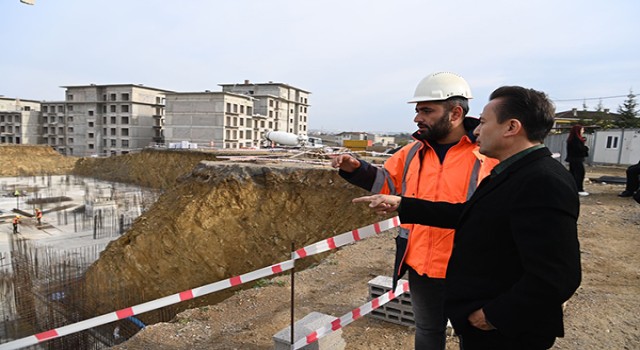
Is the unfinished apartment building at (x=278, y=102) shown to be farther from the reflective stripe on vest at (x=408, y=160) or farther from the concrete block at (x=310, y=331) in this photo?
the reflective stripe on vest at (x=408, y=160)

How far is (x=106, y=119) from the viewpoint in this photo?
5719cm

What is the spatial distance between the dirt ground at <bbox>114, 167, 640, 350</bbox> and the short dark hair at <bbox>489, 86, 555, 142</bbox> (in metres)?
2.82

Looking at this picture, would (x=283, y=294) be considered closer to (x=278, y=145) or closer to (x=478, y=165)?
(x=478, y=165)

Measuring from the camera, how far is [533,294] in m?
1.39

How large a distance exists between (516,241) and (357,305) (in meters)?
3.75

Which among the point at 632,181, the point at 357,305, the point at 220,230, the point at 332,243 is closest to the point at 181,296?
the point at 332,243

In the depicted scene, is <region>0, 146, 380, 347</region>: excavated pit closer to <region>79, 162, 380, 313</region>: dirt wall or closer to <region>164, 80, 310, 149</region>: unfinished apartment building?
<region>79, 162, 380, 313</region>: dirt wall

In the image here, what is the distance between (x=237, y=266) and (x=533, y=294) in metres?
12.0

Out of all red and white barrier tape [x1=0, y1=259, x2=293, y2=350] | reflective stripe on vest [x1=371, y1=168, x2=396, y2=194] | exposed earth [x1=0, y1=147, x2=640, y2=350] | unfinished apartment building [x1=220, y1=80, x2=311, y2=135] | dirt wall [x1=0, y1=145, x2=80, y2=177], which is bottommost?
dirt wall [x1=0, y1=145, x2=80, y2=177]

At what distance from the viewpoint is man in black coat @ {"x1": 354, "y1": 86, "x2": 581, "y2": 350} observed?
1385 mm

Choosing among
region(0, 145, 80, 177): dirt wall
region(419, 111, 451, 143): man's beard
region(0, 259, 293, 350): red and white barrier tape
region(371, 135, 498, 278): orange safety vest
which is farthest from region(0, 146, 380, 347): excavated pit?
region(0, 145, 80, 177): dirt wall

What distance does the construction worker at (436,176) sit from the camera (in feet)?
7.64

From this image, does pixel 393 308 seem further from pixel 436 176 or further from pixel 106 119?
pixel 106 119

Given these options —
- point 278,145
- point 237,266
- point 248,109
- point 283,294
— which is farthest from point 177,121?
point 283,294
